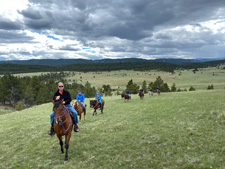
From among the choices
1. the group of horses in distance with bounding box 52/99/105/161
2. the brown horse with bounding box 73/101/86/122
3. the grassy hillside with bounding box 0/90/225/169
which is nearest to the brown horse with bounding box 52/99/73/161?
the group of horses in distance with bounding box 52/99/105/161

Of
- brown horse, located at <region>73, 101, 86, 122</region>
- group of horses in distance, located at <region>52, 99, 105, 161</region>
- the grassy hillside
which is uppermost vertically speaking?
group of horses in distance, located at <region>52, 99, 105, 161</region>

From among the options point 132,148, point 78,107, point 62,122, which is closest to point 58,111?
point 62,122

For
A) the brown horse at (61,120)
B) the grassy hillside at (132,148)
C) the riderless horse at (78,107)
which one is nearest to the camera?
the grassy hillside at (132,148)

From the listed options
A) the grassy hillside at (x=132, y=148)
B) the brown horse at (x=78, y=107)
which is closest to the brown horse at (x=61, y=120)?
the grassy hillside at (x=132, y=148)

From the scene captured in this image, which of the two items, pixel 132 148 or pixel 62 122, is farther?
pixel 132 148

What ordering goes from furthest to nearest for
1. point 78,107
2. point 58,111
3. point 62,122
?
point 78,107 < point 62,122 < point 58,111

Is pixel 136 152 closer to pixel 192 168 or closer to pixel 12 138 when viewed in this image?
pixel 192 168

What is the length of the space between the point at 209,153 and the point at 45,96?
222 ft

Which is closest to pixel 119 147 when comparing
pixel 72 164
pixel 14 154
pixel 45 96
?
pixel 72 164

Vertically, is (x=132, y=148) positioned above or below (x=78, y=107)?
below

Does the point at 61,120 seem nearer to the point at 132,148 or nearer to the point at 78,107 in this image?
the point at 132,148

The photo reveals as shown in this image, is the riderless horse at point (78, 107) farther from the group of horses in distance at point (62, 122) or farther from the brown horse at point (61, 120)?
the brown horse at point (61, 120)

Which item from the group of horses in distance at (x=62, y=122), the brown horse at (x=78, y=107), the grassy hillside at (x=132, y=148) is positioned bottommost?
the grassy hillside at (x=132, y=148)

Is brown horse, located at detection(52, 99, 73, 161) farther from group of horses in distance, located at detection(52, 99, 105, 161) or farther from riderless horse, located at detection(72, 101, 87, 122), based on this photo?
riderless horse, located at detection(72, 101, 87, 122)
